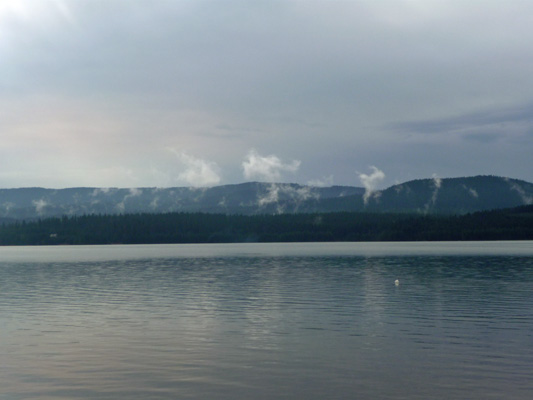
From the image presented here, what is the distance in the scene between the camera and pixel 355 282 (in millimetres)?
83688

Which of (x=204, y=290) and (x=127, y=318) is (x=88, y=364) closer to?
(x=127, y=318)

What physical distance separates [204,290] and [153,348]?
37277mm

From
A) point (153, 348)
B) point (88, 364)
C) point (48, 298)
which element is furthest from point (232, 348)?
point (48, 298)

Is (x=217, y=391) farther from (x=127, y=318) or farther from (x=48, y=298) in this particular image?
(x=48, y=298)

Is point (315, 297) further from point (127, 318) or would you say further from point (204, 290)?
point (127, 318)

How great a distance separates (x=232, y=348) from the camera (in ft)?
119

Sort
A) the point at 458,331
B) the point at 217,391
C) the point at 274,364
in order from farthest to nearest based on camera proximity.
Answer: the point at 458,331, the point at 274,364, the point at 217,391

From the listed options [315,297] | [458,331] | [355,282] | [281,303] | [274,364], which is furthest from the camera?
[355,282]

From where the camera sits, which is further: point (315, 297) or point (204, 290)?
point (204, 290)

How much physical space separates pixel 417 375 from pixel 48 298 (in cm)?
4894

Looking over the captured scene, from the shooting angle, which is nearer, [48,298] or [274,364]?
[274,364]

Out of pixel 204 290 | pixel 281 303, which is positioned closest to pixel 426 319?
pixel 281 303

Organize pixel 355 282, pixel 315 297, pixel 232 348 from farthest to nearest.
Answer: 1. pixel 355 282
2. pixel 315 297
3. pixel 232 348

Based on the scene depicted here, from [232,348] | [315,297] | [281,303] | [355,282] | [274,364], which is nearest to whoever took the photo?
[274,364]
